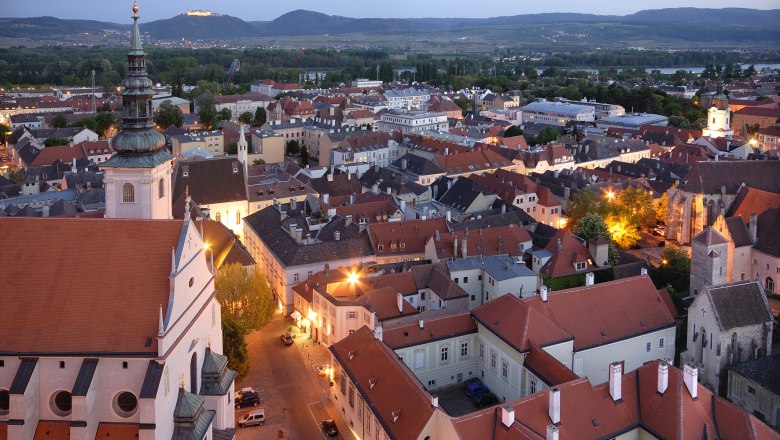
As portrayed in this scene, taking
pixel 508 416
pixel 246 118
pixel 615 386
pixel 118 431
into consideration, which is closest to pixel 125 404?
pixel 118 431

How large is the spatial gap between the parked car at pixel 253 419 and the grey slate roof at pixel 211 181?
30.3 m

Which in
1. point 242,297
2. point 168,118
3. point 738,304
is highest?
point 168,118

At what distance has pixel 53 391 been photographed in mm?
21438

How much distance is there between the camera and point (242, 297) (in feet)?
114

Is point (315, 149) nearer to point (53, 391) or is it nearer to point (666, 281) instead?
point (666, 281)

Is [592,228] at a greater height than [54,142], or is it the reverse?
[54,142]

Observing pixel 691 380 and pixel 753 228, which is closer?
pixel 691 380

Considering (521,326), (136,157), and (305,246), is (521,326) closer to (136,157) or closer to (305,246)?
(305,246)

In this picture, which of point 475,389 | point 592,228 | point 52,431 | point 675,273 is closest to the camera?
point 52,431

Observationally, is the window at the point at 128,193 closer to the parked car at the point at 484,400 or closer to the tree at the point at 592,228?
the parked car at the point at 484,400

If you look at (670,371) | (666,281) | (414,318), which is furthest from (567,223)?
(670,371)

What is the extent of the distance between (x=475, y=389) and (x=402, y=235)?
15.6 m

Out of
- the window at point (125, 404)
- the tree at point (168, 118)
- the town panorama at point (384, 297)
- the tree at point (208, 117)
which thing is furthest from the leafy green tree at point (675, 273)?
the tree at point (168, 118)

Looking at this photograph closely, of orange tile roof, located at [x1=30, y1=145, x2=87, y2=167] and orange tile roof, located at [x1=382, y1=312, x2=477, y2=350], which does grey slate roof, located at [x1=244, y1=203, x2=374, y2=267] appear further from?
orange tile roof, located at [x1=30, y1=145, x2=87, y2=167]
